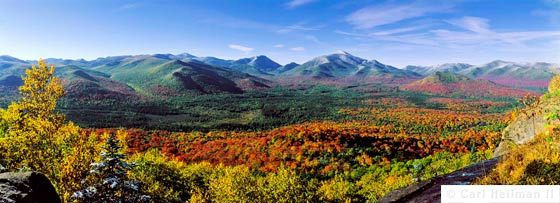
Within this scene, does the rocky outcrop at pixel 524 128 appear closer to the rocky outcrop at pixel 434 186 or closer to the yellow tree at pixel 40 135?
the rocky outcrop at pixel 434 186

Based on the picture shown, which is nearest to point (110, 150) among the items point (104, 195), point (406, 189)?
point (104, 195)

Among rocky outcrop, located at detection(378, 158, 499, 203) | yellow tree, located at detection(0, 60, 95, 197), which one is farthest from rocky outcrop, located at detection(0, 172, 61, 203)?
rocky outcrop, located at detection(378, 158, 499, 203)

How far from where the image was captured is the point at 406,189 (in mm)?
14820

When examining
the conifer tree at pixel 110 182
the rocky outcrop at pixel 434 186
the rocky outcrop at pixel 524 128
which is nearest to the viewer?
the rocky outcrop at pixel 434 186

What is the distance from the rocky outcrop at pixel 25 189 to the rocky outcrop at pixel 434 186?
12.4m

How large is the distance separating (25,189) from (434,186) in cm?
1423

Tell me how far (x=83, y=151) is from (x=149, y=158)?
56.6 ft

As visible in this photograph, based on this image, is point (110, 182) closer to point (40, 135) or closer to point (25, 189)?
point (25, 189)

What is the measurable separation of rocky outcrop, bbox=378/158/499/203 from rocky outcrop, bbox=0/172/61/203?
12.4 m

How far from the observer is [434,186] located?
1371cm

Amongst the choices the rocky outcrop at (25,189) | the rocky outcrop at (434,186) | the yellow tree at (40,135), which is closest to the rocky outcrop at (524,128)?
the rocky outcrop at (434,186)

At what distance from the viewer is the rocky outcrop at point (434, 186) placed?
42.3ft

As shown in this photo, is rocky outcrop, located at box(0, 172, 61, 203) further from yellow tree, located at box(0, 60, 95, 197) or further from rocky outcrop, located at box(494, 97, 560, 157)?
rocky outcrop, located at box(494, 97, 560, 157)

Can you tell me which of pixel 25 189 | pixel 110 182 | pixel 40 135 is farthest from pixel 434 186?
pixel 40 135
